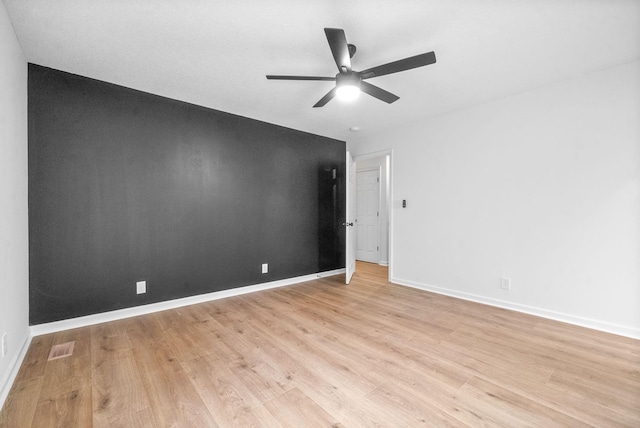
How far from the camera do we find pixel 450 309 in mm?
3092

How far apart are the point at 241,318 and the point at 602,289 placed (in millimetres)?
3566

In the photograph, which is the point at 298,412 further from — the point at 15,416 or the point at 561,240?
the point at 561,240

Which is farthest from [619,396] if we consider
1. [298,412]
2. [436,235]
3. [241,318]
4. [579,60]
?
[241,318]

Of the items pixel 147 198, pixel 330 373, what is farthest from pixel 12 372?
pixel 330 373

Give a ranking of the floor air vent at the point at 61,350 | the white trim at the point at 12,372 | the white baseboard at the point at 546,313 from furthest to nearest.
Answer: the white baseboard at the point at 546,313 → the floor air vent at the point at 61,350 → the white trim at the point at 12,372

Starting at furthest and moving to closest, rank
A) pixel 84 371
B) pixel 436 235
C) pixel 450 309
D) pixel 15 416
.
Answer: pixel 436 235 < pixel 450 309 < pixel 84 371 < pixel 15 416

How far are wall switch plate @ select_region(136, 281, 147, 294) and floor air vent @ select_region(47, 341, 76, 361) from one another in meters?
0.69

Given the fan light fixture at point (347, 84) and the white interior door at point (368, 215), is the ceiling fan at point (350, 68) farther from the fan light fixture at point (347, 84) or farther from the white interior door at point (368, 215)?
the white interior door at point (368, 215)

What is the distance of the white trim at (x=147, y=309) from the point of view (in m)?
2.46

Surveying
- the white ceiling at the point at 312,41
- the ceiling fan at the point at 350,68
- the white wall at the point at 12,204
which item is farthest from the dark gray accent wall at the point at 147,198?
the ceiling fan at the point at 350,68

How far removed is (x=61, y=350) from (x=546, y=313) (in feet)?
15.0

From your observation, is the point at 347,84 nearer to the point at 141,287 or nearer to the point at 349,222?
the point at 349,222

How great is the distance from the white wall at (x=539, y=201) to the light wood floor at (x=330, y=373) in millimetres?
403

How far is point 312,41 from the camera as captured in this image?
209 centimetres
